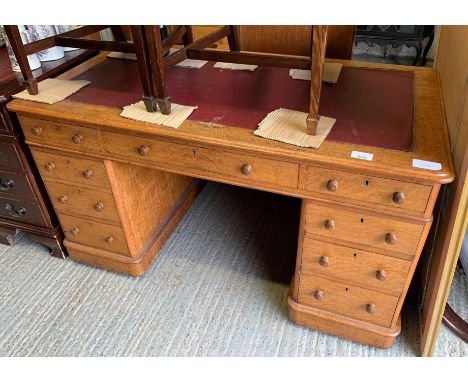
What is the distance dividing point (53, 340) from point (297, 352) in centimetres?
86

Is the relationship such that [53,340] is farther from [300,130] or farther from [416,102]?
[416,102]

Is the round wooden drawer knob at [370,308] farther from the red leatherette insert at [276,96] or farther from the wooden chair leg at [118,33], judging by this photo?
the wooden chair leg at [118,33]

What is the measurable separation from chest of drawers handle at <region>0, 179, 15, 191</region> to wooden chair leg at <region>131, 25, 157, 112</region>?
748 mm

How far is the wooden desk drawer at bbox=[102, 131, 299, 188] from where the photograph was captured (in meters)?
1.11

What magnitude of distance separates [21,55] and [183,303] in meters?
1.02

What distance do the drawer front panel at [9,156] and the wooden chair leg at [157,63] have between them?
0.65 metres

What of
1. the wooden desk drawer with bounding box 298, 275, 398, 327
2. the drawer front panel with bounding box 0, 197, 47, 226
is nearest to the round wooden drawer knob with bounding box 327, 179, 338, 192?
the wooden desk drawer with bounding box 298, 275, 398, 327

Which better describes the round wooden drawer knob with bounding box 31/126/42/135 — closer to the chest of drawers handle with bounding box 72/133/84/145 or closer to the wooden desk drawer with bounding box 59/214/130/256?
the chest of drawers handle with bounding box 72/133/84/145

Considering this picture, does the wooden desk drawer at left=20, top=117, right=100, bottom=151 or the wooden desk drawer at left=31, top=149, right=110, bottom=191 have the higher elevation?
the wooden desk drawer at left=20, top=117, right=100, bottom=151

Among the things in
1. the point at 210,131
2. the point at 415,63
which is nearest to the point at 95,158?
the point at 210,131

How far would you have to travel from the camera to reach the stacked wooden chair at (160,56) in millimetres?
1013

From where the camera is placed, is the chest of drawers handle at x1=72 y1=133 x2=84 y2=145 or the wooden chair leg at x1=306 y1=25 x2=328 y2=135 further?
the chest of drawers handle at x1=72 y1=133 x2=84 y2=145

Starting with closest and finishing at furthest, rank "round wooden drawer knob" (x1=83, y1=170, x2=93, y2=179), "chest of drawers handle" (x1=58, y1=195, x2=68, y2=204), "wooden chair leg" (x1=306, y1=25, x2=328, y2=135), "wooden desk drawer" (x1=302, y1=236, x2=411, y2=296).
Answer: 1. "wooden chair leg" (x1=306, y1=25, x2=328, y2=135)
2. "wooden desk drawer" (x1=302, y1=236, x2=411, y2=296)
3. "round wooden drawer knob" (x1=83, y1=170, x2=93, y2=179)
4. "chest of drawers handle" (x1=58, y1=195, x2=68, y2=204)

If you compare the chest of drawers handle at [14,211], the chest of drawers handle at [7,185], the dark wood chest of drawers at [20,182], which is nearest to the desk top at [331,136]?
the dark wood chest of drawers at [20,182]
